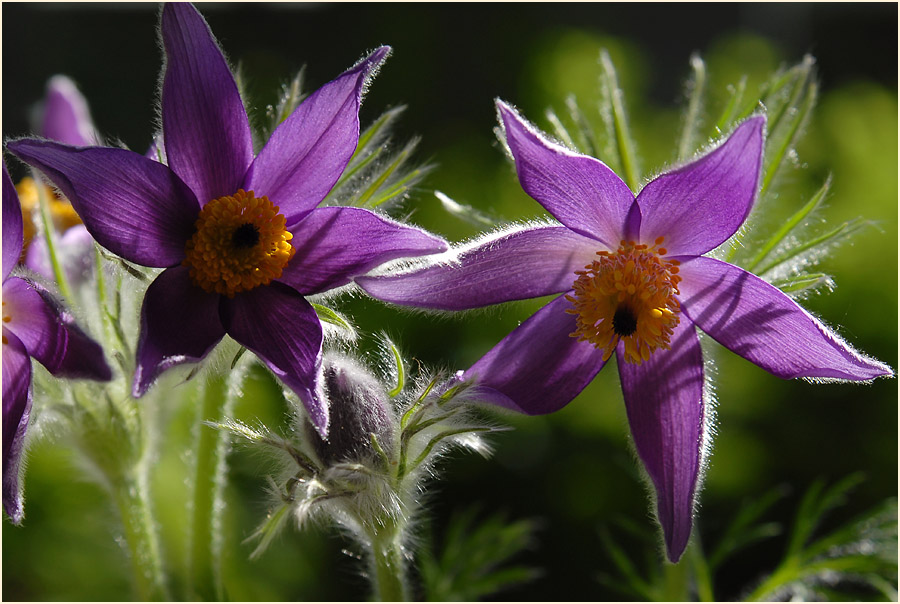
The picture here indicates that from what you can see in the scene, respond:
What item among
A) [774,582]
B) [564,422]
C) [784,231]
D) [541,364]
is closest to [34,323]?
[541,364]

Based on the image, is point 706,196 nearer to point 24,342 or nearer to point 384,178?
point 384,178

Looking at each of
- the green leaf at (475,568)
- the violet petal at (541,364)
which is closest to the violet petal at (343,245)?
the violet petal at (541,364)

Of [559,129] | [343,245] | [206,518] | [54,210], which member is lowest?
[206,518]

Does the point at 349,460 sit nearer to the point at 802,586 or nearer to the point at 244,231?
the point at 244,231

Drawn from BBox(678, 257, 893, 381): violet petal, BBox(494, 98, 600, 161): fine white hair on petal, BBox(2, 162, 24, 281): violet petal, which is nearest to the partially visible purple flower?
BBox(2, 162, 24, 281): violet petal

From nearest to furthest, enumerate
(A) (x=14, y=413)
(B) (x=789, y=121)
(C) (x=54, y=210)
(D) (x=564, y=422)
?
(A) (x=14, y=413) → (B) (x=789, y=121) → (C) (x=54, y=210) → (D) (x=564, y=422)

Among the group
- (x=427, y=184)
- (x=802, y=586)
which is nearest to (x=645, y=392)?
(x=802, y=586)
